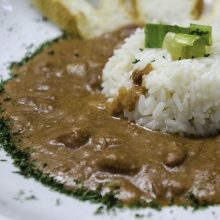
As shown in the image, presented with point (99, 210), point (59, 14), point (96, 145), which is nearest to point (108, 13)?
point (59, 14)

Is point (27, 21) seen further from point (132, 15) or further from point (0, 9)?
point (132, 15)

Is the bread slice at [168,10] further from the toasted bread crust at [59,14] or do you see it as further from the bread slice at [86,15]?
the toasted bread crust at [59,14]

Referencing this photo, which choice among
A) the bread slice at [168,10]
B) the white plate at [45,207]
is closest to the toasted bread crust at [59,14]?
the bread slice at [168,10]

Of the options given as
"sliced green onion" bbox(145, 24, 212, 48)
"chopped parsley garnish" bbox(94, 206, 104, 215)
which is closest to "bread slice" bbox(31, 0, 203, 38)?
"sliced green onion" bbox(145, 24, 212, 48)

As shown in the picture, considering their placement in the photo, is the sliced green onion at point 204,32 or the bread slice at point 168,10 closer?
the sliced green onion at point 204,32

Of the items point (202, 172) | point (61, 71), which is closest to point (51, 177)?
point (202, 172)

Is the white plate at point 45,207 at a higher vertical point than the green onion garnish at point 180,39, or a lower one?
lower
